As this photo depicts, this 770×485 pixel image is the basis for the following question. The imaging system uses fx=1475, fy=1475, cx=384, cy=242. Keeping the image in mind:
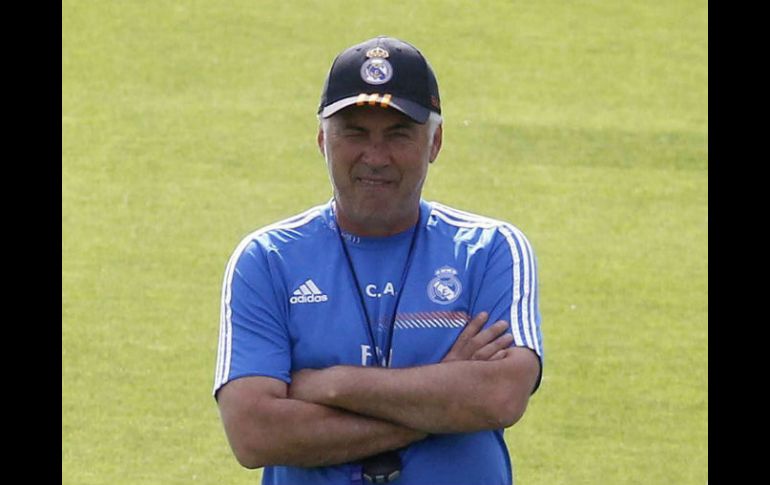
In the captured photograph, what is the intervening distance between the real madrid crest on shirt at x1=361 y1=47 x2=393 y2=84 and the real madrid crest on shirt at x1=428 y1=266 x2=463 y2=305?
0.50m

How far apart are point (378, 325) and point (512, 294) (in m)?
0.36

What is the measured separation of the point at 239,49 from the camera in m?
12.3

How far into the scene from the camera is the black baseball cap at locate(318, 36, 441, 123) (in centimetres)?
366

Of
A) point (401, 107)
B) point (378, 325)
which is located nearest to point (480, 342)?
point (378, 325)

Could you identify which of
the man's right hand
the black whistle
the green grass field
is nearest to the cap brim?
the man's right hand

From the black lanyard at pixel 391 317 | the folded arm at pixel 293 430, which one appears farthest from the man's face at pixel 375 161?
the folded arm at pixel 293 430

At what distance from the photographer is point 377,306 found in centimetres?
367

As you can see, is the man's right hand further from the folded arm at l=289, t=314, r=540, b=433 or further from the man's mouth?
the man's mouth

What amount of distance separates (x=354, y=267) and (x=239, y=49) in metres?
8.83

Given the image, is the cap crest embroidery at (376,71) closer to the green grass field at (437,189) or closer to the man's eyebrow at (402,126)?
the man's eyebrow at (402,126)

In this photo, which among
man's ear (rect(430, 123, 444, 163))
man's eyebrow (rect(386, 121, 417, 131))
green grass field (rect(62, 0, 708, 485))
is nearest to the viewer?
man's eyebrow (rect(386, 121, 417, 131))

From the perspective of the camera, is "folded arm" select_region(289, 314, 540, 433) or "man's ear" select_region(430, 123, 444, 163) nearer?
"folded arm" select_region(289, 314, 540, 433)
